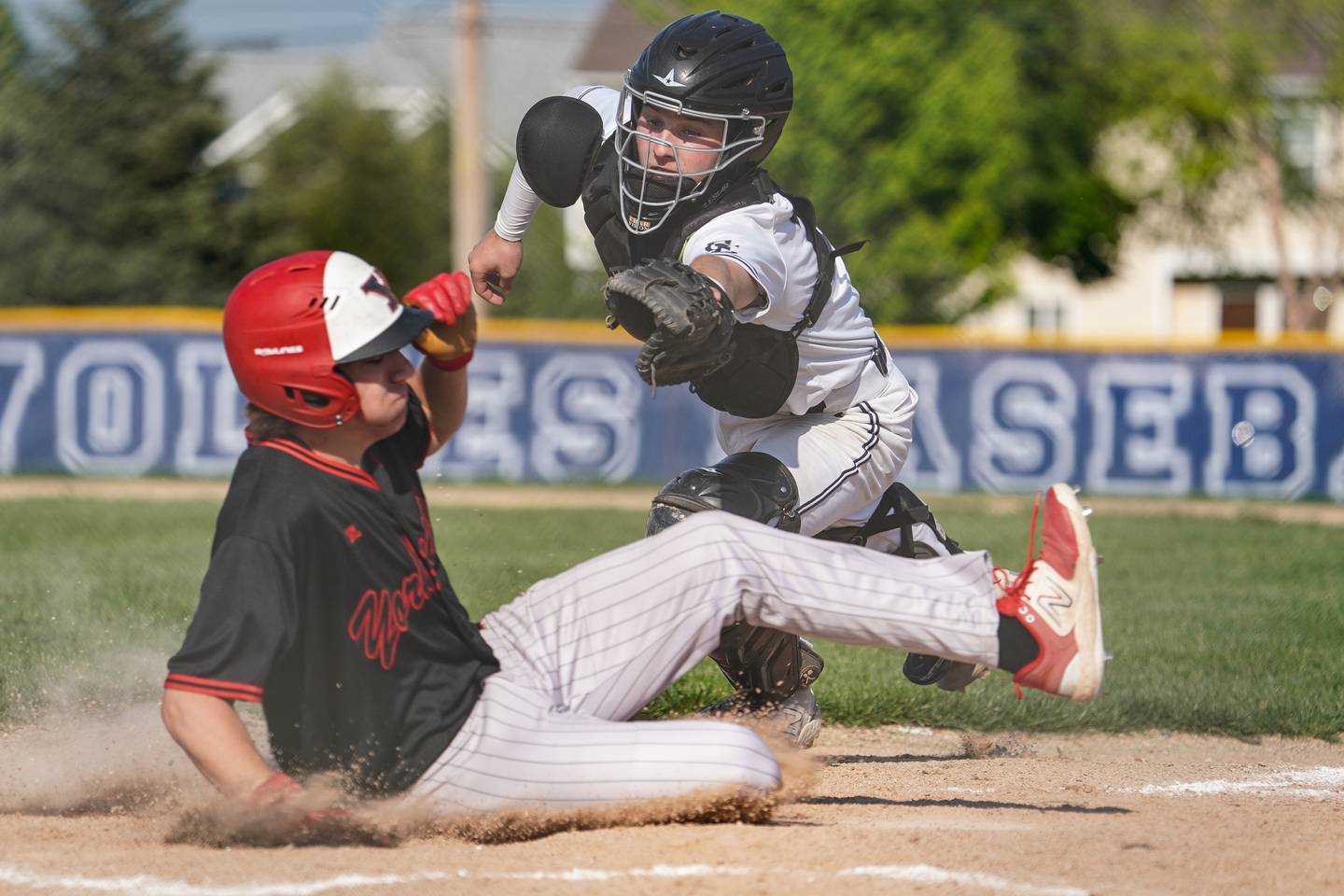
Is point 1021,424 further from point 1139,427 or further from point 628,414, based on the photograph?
point 628,414

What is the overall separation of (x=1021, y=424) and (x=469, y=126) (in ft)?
30.4

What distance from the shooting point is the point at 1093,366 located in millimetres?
16359

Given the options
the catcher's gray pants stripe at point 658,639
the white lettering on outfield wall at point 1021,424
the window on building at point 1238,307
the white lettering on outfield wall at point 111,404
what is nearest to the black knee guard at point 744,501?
the catcher's gray pants stripe at point 658,639

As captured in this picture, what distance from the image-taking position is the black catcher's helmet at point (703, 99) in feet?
15.5

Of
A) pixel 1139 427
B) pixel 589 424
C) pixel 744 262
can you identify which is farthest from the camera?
pixel 589 424

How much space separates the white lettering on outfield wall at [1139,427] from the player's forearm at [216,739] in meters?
13.7

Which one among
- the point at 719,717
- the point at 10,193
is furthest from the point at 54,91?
the point at 719,717

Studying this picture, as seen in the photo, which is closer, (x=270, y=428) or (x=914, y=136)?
(x=270, y=428)

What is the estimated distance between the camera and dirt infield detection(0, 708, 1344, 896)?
3492 millimetres

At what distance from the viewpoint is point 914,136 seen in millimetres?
24859

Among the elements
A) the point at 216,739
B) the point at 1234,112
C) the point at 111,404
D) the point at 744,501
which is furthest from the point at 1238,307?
the point at 216,739

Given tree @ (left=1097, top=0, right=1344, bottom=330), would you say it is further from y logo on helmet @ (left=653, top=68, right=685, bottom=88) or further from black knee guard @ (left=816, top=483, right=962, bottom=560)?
y logo on helmet @ (left=653, top=68, right=685, bottom=88)

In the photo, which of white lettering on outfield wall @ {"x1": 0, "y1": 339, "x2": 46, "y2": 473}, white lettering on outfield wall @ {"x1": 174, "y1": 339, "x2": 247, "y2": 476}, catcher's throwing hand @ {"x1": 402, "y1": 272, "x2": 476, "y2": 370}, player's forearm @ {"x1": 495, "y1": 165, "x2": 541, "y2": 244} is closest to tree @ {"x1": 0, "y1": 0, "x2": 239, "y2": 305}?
white lettering on outfield wall @ {"x1": 0, "y1": 339, "x2": 46, "y2": 473}

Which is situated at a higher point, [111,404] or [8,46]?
[8,46]
